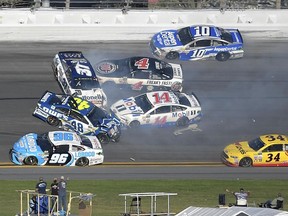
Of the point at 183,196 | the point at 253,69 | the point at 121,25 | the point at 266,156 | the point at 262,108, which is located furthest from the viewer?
the point at 121,25

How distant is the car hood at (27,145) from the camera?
4041cm

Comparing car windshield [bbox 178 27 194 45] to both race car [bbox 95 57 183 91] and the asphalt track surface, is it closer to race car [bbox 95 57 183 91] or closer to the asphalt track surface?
the asphalt track surface

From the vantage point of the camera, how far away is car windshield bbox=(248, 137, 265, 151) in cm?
4150

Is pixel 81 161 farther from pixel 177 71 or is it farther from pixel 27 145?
pixel 177 71

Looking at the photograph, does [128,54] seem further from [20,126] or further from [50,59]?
[20,126]

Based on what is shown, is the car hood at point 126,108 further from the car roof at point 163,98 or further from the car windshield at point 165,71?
the car windshield at point 165,71

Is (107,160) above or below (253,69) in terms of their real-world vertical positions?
below

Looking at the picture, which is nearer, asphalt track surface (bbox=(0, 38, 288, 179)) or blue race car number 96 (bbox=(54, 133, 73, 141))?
asphalt track surface (bbox=(0, 38, 288, 179))

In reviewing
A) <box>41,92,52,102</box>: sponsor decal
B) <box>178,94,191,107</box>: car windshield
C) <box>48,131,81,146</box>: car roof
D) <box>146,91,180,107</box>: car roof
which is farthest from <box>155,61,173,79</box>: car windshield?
<box>48,131,81,146</box>: car roof

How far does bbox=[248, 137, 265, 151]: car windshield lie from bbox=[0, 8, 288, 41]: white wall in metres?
15.4

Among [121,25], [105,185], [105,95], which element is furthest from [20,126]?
[121,25]

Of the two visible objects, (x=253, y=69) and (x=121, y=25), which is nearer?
(x=253, y=69)

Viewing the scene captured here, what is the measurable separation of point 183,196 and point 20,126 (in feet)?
36.0

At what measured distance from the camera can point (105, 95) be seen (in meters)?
47.3
